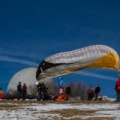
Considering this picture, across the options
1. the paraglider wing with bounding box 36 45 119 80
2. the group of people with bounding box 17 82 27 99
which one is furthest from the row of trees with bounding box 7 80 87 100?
the paraglider wing with bounding box 36 45 119 80

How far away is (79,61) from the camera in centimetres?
3691

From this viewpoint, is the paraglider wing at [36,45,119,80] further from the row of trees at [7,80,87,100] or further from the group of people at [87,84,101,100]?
the row of trees at [7,80,87,100]

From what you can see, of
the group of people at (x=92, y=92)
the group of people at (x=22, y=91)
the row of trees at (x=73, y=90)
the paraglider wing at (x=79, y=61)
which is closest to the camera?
the paraglider wing at (x=79, y=61)

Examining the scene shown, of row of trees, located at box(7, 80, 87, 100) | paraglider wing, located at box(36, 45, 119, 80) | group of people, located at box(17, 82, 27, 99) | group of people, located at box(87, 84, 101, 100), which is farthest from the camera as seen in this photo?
row of trees, located at box(7, 80, 87, 100)

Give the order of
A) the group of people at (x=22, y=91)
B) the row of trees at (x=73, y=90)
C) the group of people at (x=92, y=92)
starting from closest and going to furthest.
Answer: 1. the group of people at (x=92, y=92)
2. the group of people at (x=22, y=91)
3. the row of trees at (x=73, y=90)

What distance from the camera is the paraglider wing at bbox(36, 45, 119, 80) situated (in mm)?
36281

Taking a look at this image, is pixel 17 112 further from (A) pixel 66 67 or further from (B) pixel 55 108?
(A) pixel 66 67

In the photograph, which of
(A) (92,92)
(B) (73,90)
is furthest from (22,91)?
(B) (73,90)

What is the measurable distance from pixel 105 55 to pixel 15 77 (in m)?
42.0

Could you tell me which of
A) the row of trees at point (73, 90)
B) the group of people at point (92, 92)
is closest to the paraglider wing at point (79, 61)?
the group of people at point (92, 92)

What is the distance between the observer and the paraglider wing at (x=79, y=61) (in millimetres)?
36281

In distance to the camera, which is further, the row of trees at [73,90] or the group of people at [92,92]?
the row of trees at [73,90]

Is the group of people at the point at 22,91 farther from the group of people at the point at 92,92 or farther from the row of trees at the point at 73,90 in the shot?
the row of trees at the point at 73,90

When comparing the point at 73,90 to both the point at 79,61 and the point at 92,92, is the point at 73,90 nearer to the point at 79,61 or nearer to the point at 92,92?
the point at 92,92
